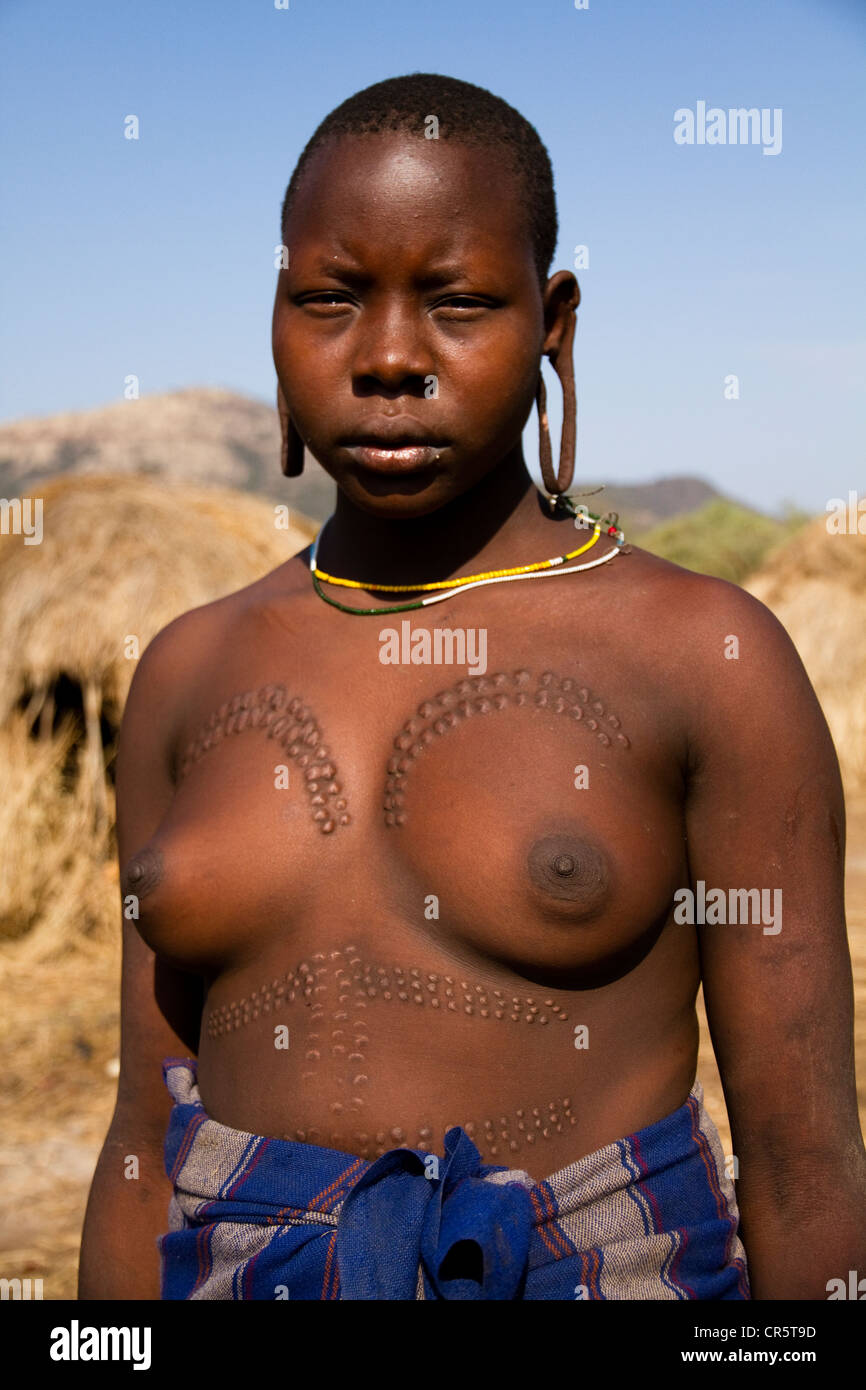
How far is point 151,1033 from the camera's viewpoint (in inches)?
80.8

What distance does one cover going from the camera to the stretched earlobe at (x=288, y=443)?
2.09 metres

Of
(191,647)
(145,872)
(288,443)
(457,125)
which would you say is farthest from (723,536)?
(145,872)

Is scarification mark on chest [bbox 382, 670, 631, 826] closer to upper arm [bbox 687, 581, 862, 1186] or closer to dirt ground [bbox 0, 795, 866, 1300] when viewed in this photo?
upper arm [bbox 687, 581, 862, 1186]

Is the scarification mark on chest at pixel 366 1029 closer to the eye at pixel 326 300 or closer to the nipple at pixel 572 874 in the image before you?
the nipple at pixel 572 874

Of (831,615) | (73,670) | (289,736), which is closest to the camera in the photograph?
(289,736)

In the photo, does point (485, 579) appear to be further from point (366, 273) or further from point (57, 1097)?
point (57, 1097)

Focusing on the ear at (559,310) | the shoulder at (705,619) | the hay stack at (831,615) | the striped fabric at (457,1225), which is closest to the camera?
the striped fabric at (457,1225)

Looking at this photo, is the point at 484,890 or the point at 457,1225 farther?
the point at 484,890

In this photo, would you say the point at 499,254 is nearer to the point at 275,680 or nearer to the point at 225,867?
the point at 275,680

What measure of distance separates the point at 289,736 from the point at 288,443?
1.73 ft

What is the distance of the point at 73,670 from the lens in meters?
7.77

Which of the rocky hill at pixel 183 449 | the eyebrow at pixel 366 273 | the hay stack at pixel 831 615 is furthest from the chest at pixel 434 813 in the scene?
the rocky hill at pixel 183 449

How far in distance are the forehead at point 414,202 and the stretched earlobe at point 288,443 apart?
Answer: 1.05 ft

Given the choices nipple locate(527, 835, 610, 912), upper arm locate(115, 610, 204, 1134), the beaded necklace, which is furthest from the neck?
nipple locate(527, 835, 610, 912)
